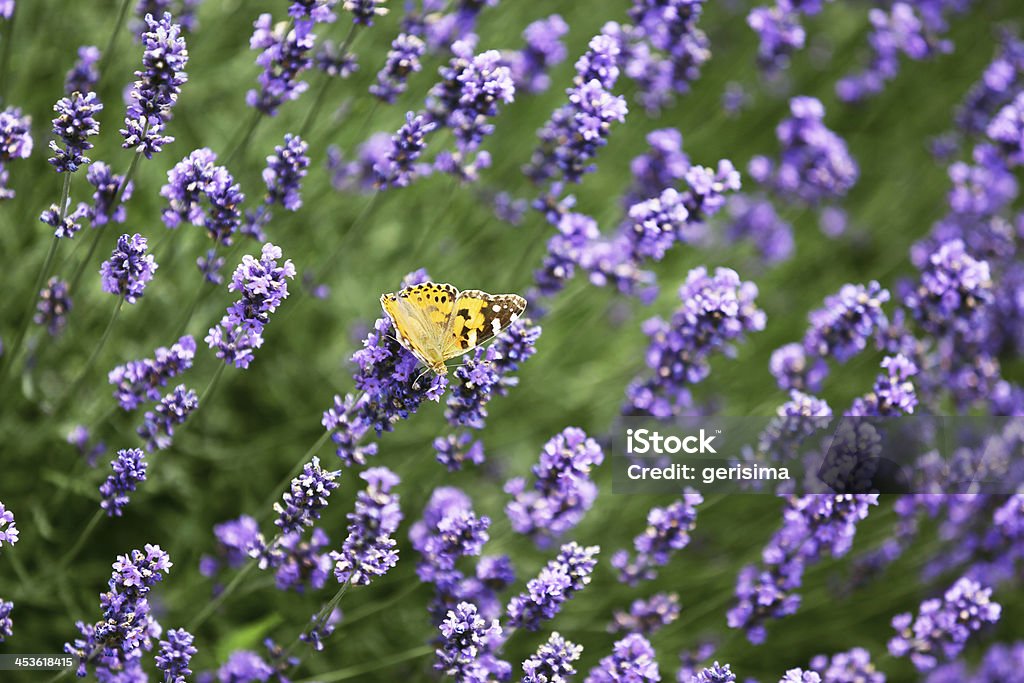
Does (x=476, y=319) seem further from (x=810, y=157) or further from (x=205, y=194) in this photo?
(x=810, y=157)

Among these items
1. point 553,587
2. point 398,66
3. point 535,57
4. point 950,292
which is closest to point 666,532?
point 553,587

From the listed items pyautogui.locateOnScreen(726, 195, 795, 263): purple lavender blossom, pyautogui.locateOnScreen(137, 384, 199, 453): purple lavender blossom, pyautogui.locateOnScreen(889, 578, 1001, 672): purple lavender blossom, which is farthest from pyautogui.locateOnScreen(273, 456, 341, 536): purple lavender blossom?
pyautogui.locateOnScreen(726, 195, 795, 263): purple lavender blossom

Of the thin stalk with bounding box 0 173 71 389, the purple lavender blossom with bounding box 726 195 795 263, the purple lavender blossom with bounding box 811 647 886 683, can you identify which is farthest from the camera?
the purple lavender blossom with bounding box 726 195 795 263

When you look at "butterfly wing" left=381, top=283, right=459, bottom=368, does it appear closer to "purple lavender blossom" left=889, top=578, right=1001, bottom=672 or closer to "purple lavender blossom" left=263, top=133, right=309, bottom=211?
"purple lavender blossom" left=263, top=133, right=309, bottom=211

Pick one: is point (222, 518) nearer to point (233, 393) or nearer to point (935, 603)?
point (233, 393)

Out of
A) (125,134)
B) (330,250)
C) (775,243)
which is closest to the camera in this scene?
(125,134)

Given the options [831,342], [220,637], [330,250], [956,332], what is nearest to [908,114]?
[956,332]

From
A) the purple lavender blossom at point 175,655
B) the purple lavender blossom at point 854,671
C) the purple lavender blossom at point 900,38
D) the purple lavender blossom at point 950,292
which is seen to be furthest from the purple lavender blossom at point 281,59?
the purple lavender blossom at point 900,38
